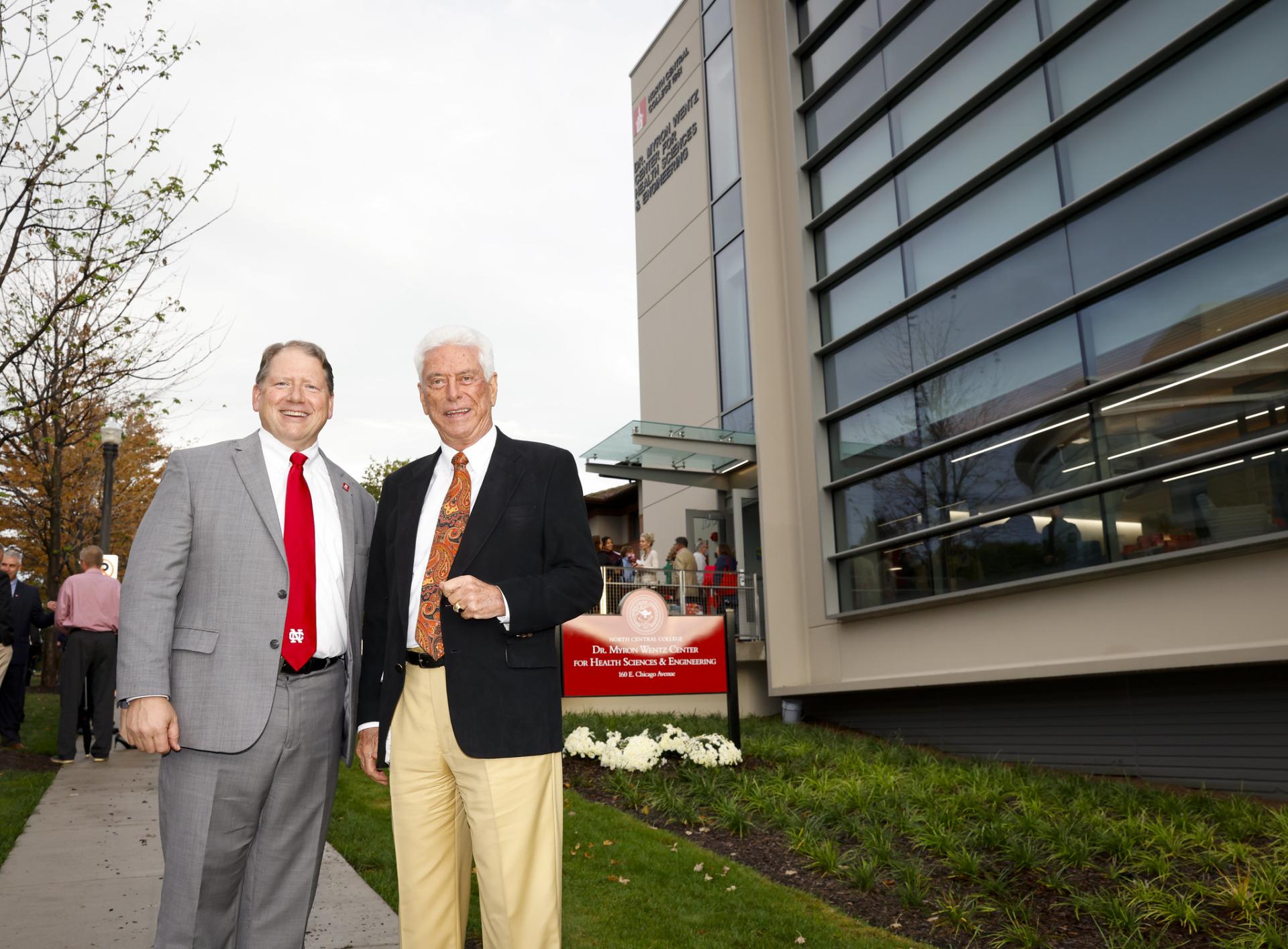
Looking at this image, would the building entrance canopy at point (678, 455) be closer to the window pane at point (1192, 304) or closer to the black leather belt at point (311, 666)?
the window pane at point (1192, 304)

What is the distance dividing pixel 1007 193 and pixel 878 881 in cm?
898

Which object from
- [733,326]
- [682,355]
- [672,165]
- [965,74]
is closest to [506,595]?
[965,74]

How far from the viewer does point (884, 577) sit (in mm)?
13719

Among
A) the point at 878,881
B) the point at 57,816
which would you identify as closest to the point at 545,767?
the point at 878,881

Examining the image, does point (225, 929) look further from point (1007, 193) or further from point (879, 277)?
point (879, 277)

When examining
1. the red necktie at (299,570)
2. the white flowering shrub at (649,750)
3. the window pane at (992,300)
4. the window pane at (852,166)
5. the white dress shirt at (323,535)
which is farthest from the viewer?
the window pane at (852,166)

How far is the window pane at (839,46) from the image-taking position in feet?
48.8

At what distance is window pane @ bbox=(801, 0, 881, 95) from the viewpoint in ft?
48.8

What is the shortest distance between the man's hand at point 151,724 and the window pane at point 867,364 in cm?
1203

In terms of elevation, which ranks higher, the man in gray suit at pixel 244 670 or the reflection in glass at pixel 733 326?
the reflection in glass at pixel 733 326

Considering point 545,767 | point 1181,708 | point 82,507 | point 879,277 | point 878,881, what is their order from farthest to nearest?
point 82,507 < point 879,277 < point 1181,708 < point 878,881 < point 545,767

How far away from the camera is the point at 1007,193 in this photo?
12273 millimetres

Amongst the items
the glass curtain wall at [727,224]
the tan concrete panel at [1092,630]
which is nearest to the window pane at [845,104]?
the glass curtain wall at [727,224]

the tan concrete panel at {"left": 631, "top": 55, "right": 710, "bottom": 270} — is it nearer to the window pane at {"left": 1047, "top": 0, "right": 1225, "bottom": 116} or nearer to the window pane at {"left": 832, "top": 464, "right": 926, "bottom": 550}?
the window pane at {"left": 832, "top": 464, "right": 926, "bottom": 550}
